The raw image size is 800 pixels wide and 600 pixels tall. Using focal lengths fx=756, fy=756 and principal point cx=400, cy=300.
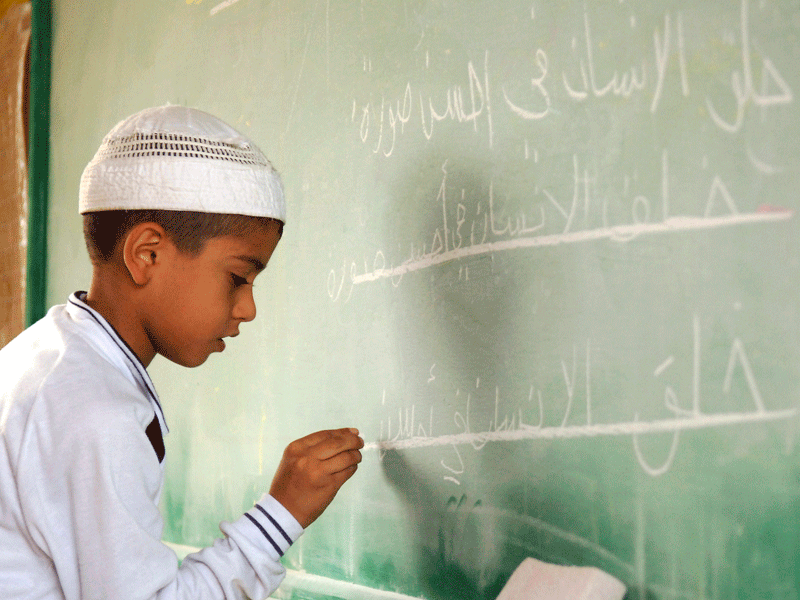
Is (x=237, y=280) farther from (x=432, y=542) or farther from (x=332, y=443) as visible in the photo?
(x=432, y=542)

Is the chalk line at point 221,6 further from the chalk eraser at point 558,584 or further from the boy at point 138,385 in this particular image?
the chalk eraser at point 558,584

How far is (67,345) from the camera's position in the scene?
2.73ft

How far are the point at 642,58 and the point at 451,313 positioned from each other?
37cm

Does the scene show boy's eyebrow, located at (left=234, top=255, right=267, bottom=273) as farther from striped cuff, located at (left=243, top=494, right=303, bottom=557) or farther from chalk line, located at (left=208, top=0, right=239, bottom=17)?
chalk line, located at (left=208, top=0, right=239, bottom=17)

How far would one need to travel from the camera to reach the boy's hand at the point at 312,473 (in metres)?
0.92

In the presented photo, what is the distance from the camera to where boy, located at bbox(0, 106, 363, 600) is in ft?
2.46

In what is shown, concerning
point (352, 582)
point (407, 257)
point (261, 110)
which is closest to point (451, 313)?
point (407, 257)

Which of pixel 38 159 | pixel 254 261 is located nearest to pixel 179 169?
pixel 254 261

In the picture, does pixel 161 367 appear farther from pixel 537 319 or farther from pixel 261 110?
pixel 537 319

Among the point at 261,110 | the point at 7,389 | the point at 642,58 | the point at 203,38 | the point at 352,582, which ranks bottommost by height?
the point at 352,582

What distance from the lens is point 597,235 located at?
0.79 meters

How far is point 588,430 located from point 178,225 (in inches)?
20.4

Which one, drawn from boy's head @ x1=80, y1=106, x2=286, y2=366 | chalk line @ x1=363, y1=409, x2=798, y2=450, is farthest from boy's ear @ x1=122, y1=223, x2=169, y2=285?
chalk line @ x1=363, y1=409, x2=798, y2=450

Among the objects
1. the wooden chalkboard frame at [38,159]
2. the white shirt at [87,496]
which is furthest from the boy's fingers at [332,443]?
the wooden chalkboard frame at [38,159]
